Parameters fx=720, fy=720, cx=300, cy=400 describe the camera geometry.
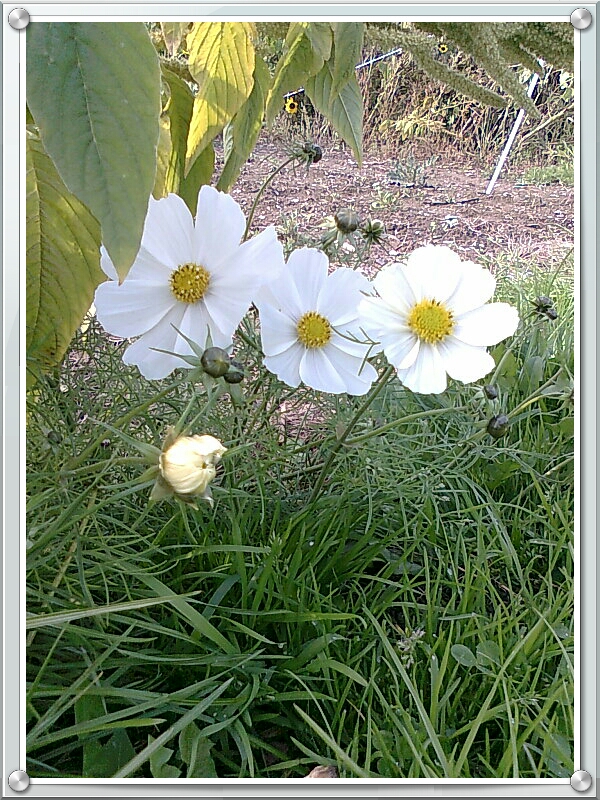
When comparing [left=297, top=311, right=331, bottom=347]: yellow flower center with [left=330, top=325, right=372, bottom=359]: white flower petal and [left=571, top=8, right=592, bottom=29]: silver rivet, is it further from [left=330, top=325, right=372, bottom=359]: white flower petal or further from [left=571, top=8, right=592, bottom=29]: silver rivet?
[left=571, top=8, right=592, bottom=29]: silver rivet

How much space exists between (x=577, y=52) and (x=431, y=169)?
0.12 metres

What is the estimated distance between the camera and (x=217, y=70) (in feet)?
0.79

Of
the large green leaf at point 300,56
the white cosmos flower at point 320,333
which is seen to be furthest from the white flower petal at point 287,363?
the large green leaf at point 300,56

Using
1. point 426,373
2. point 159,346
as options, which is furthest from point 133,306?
point 426,373

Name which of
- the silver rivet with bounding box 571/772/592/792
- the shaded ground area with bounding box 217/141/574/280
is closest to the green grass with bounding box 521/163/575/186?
the shaded ground area with bounding box 217/141/574/280

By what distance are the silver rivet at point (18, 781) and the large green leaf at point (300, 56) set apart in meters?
0.24

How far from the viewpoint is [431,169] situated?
1.19 feet

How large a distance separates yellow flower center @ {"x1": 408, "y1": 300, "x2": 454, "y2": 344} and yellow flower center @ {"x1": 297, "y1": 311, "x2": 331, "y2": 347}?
0.04m

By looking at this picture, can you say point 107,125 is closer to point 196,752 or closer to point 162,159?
point 162,159

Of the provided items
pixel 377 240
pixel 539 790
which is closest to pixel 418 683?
pixel 539 790

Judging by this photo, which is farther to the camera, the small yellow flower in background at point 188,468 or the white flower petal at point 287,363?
the white flower petal at point 287,363

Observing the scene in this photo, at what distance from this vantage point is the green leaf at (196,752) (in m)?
0.26

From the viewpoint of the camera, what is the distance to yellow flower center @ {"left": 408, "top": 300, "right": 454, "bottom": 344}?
293mm

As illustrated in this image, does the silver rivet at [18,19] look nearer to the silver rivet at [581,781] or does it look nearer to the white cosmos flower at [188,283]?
the white cosmos flower at [188,283]
